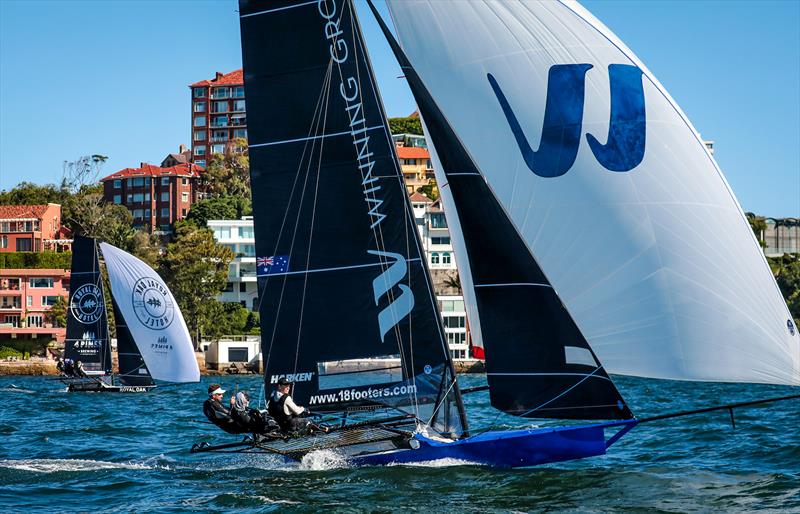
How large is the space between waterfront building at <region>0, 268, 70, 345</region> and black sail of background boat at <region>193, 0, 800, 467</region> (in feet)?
221

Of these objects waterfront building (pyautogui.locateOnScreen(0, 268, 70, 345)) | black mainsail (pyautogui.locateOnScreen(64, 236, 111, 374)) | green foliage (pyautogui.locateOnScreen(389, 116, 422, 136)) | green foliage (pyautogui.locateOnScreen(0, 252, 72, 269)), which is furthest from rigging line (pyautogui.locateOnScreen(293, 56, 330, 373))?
green foliage (pyautogui.locateOnScreen(389, 116, 422, 136))

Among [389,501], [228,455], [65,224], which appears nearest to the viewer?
[389,501]

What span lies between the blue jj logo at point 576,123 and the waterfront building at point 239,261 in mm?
76065

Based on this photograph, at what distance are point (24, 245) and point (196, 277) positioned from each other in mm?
24952

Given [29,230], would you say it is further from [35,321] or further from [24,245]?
[35,321]

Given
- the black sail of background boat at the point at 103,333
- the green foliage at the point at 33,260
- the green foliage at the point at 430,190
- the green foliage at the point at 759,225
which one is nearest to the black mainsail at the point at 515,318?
the black sail of background boat at the point at 103,333

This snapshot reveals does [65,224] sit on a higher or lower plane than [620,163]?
higher

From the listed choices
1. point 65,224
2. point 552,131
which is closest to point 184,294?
point 65,224

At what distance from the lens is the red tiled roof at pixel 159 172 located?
121062 millimetres

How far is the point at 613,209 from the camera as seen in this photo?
14.6m

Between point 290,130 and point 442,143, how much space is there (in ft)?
7.95

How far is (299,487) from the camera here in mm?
15609

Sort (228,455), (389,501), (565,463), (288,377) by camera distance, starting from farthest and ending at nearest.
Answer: (228,455)
(565,463)
(288,377)
(389,501)

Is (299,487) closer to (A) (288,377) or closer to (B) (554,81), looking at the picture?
(A) (288,377)
